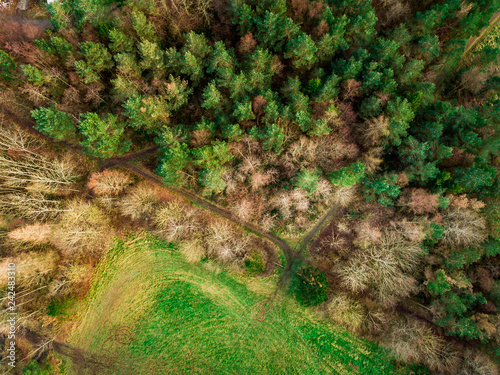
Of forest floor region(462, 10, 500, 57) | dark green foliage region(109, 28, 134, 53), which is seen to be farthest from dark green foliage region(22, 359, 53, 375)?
forest floor region(462, 10, 500, 57)

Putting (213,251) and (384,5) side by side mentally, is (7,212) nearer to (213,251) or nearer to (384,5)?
(213,251)

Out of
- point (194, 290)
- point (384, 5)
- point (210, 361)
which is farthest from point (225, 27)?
point (210, 361)

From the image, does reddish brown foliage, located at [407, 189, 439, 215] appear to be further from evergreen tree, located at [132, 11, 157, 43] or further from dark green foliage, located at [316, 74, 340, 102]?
evergreen tree, located at [132, 11, 157, 43]

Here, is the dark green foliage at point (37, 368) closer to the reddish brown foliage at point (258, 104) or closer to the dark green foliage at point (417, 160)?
the reddish brown foliage at point (258, 104)

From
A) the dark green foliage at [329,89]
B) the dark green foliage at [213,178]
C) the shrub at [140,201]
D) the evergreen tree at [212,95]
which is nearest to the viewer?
the evergreen tree at [212,95]

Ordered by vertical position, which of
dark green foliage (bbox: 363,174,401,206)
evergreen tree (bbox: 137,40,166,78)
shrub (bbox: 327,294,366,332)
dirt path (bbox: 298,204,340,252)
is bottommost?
shrub (bbox: 327,294,366,332)

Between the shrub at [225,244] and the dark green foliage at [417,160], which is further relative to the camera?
the shrub at [225,244]

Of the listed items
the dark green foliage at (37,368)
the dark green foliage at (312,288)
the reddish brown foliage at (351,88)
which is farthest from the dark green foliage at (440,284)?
the dark green foliage at (37,368)
